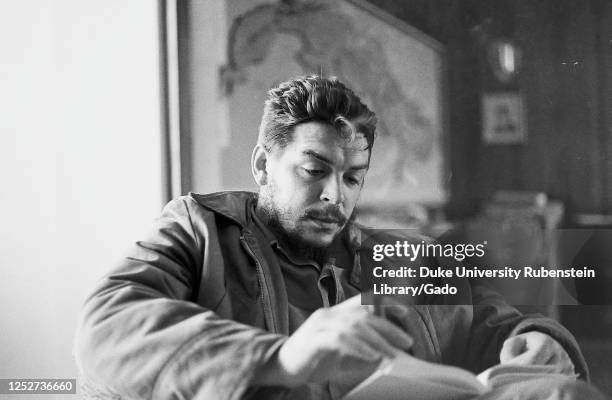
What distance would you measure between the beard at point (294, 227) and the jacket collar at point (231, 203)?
0.04m

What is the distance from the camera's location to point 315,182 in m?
1.35

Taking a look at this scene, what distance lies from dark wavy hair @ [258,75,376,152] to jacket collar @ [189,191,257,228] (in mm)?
104

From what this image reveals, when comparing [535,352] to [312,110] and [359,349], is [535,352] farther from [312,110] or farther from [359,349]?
[312,110]

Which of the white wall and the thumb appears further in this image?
the white wall

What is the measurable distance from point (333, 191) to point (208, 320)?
1.20ft

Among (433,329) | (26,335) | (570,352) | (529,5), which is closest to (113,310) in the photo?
(26,335)

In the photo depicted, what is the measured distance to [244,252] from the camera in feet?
4.40

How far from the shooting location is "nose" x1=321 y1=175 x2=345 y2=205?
4.43 feet

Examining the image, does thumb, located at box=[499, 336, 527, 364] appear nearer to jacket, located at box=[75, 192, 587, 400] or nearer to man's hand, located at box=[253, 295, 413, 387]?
jacket, located at box=[75, 192, 587, 400]

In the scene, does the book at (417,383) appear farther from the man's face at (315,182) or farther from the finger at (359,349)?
the man's face at (315,182)

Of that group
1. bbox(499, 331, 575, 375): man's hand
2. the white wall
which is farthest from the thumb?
the white wall

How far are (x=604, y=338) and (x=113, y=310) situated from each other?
88 cm

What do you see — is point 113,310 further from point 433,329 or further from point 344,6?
point 344,6

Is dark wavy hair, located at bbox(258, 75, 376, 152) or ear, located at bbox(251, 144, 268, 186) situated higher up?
dark wavy hair, located at bbox(258, 75, 376, 152)
